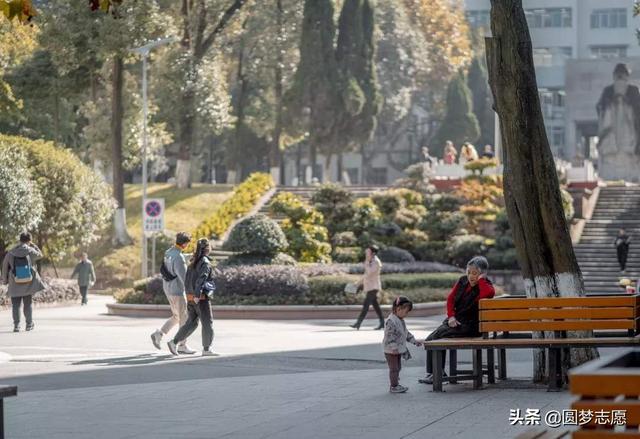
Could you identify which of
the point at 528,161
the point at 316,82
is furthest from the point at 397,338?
the point at 316,82

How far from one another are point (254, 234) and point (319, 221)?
8902 millimetres

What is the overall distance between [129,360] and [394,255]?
24.9 m

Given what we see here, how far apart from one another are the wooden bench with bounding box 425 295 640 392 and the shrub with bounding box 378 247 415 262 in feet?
96.3

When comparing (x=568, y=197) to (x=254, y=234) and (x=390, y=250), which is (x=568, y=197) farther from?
(x=254, y=234)

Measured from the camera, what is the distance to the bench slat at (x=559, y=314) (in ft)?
52.9

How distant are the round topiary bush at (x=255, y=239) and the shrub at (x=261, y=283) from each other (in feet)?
15.4

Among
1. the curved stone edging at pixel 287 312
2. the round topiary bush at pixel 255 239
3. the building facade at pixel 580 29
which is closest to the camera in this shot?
the curved stone edging at pixel 287 312

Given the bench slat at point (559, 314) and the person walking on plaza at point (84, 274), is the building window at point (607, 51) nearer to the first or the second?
the person walking on plaza at point (84, 274)

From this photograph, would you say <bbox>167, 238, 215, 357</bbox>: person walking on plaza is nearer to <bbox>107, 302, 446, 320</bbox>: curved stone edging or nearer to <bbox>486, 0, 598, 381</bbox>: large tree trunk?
<bbox>486, 0, 598, 381</bbox>: large tree trunk

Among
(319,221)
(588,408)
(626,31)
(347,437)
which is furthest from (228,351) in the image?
(626,31)

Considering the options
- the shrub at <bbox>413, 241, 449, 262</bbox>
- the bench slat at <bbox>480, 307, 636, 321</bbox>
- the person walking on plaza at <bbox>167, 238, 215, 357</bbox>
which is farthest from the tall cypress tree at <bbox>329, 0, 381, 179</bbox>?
the bench slat at <bbox>480, 307, 636, 321</bbox>

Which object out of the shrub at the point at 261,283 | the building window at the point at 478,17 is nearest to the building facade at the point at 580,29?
the building window at the point at 478,17

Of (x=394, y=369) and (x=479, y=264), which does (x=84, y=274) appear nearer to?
(x=479, y=264)

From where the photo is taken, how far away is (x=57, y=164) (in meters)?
47.2
